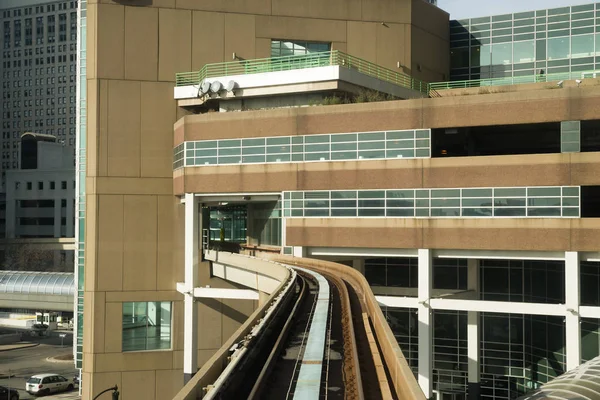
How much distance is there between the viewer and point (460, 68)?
65.5 metres

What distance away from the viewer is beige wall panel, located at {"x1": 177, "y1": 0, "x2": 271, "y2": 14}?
53.4 meters

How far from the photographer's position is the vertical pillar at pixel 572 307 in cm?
3900

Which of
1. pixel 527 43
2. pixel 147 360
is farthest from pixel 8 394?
pixel 527 43

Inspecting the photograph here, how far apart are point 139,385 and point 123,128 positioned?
18830 mm

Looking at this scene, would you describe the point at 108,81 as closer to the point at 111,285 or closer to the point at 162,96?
the point at 162,96

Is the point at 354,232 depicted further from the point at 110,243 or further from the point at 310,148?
the point at 110,243

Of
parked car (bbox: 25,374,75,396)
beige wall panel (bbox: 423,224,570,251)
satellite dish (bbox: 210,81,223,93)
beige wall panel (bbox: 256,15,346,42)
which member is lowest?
parked car (bbox: 25,374,75,396)

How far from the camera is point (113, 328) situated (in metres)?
53.5

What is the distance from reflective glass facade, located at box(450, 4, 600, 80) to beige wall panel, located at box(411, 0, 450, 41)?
275 centimetres

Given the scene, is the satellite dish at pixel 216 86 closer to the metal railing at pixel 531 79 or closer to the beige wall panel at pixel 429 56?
the metal railing at pixel 531 79

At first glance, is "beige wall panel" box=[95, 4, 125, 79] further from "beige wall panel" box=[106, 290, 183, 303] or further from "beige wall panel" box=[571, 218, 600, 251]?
"beige wall panel" box=[571, 218, 600, 251]

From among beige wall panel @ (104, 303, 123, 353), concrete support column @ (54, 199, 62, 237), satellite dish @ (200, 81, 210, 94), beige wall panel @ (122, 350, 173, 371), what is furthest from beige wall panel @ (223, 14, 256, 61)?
concrete support column @ (54, 199, 62, 237)

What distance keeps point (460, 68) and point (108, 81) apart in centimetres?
3092

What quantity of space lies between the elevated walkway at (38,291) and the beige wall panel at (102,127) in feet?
95.4
